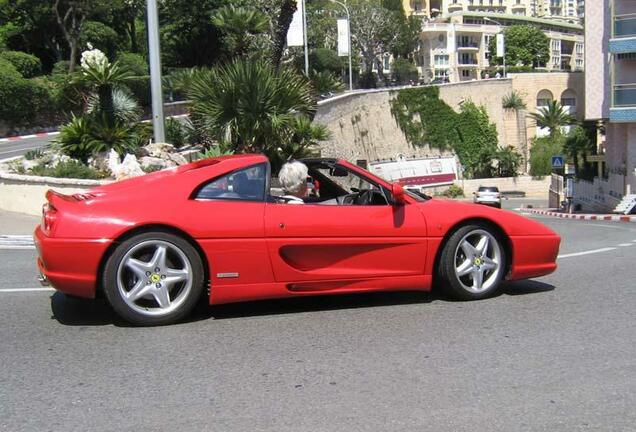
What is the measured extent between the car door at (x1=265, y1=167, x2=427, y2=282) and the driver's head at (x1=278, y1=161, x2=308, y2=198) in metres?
0.44

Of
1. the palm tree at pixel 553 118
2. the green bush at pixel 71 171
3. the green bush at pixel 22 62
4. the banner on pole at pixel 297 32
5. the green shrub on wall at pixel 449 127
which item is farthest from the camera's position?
the palm tree at pixel 553 118

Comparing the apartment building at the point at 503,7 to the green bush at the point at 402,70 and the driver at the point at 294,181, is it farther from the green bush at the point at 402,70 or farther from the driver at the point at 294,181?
the driver at the point at 294,181

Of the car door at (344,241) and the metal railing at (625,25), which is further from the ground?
the metal railing at (625,25)

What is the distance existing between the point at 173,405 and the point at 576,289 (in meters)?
4.36

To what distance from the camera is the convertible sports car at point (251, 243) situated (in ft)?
17.2

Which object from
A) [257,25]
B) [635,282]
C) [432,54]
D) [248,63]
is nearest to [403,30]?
[432,54]

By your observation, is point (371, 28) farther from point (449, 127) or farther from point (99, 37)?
point (99, 37)

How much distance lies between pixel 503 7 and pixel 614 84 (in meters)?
123

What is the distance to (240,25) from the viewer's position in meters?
19.6

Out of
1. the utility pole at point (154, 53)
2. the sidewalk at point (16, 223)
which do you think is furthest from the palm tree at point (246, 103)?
the sidewalk at point (16, 223)

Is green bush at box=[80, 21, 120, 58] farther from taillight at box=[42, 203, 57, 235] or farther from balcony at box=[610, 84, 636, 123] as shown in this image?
taillight at box=[42, 203, 57, 235]

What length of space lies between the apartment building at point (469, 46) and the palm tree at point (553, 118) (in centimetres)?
3477

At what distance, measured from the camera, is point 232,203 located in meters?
5.55

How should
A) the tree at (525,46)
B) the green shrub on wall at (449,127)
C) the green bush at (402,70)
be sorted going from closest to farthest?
the green shrub on wall at (449,127), the green bush at (402,70), the tree at (525,46)
